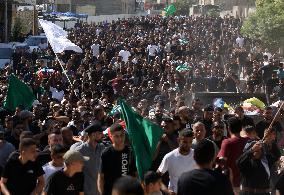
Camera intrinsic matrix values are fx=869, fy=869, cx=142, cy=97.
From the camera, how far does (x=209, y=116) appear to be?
503 inches

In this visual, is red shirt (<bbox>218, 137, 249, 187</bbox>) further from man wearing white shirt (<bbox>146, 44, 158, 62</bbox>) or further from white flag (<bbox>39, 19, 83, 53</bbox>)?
man wearing white shirt (<bbox>146, 44, 158, 62</bbox>)

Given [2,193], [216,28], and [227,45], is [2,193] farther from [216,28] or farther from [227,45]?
[216,28]

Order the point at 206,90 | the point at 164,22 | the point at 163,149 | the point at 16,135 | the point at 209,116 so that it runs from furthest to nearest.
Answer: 1. the point at 164,22
2. the point at 206,90
3. the point at 209,116
4. the point at 16,135
5. the point at 163,149

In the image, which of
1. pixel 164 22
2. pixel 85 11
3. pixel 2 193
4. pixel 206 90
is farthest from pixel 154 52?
pixel 85 11

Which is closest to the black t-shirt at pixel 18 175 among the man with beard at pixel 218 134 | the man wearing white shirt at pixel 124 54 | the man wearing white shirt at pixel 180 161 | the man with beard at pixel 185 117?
the man wearing white shirt at pixel 180 161

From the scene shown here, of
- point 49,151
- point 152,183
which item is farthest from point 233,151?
point 152,183

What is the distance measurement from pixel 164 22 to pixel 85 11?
3714 centimetres

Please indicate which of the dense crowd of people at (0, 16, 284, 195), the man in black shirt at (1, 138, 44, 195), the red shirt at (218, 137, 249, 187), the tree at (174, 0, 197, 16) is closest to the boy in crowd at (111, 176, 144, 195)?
the dense crowd of people at (0, 16, 284, 195)

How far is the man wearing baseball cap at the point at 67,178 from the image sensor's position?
8.23 meters

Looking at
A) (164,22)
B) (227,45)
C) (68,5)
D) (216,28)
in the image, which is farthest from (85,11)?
(227,45)

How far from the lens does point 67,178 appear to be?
8.30m

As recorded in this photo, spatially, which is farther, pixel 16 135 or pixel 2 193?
pixel 16 135

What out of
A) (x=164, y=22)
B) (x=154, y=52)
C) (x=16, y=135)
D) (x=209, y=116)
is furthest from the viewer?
(x=164, y=22)

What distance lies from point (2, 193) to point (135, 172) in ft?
4.63
